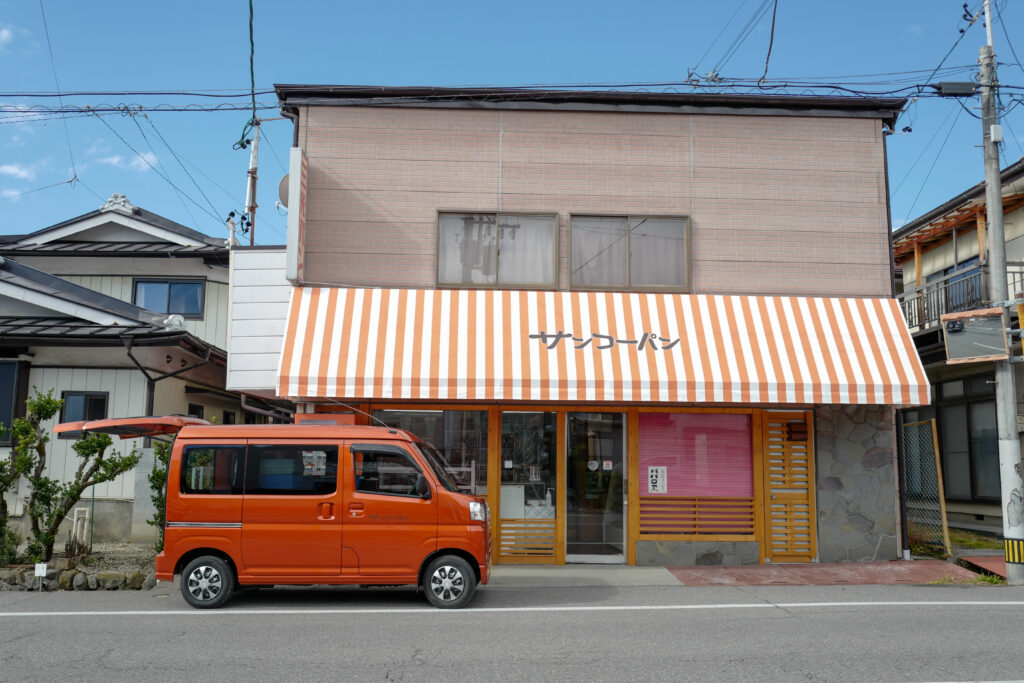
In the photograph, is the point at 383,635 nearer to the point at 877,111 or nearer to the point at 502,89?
the point at 502,89

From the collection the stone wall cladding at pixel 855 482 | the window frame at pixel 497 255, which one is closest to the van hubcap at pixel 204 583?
the window frame at pixel 497 255

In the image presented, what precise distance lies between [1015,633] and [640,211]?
823 cm

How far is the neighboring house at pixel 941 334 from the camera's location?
59.1 feet

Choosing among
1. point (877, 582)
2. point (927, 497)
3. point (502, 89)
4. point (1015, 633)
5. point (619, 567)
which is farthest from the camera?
point (927, 497)

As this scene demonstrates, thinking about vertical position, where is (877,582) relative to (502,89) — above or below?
below

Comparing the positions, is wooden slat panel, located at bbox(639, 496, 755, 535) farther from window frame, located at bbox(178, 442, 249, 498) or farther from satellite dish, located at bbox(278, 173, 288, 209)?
satellite dish, located at bbox(278, 173, 288, 209)

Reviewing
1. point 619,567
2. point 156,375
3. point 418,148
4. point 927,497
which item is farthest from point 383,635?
point 927,497

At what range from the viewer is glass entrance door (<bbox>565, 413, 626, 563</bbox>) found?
1313 centimetres

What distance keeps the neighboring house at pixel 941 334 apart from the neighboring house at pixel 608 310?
586cm

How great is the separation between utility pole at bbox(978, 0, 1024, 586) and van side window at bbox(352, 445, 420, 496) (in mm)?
8535

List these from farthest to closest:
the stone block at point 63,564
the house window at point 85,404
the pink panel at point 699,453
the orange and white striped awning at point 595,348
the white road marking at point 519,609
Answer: the house window at point 85,404 < the pink panel at point 699,453 < the orange and white striped awning at point 595,348 < the stone block at point 63,564 < the white road marking at point 519,609

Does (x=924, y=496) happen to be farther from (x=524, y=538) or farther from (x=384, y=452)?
(x=384, y=452)

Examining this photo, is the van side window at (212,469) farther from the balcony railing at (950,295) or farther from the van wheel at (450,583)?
the balcony railing at (950,295)

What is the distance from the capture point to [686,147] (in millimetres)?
13984
